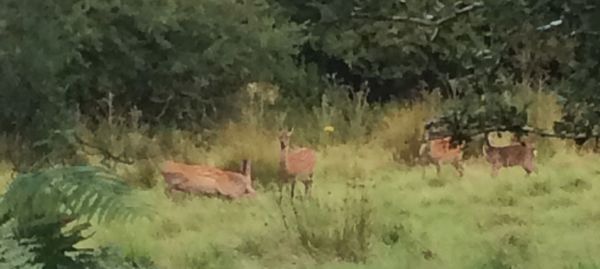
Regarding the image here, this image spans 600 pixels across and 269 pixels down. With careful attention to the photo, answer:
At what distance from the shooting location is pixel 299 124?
358cm

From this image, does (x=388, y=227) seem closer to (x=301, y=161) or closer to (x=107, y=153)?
(x=301, y=161)

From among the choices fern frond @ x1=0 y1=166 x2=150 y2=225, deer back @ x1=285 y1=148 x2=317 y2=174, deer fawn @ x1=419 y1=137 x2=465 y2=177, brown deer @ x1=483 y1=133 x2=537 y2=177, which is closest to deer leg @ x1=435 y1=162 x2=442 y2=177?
deer fawn @ x1=419 y1=137 x2=465 y2=177

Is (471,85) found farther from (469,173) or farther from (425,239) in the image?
(469,173)

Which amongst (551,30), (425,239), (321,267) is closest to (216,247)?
(321,267)

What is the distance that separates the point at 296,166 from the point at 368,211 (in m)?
0.39

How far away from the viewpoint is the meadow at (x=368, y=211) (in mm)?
2439

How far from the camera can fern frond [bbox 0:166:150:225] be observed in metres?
1.24

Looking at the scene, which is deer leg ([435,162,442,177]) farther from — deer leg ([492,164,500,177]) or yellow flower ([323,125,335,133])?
yellow flower ([323,125,335,133])

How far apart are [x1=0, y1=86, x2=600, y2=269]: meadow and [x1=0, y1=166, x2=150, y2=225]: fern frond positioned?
833mm

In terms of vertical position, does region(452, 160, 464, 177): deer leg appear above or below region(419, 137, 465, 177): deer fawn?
below

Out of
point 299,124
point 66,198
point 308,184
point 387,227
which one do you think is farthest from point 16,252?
point 299,124

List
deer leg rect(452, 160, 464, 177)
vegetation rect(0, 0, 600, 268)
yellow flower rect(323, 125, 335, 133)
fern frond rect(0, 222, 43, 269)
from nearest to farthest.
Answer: fern frond rect(0, 222, 43, 269) < vegetation rect(0, 0, 600, 268) < deer leg rect(452, 160, 464, 177) < yellow flower rect(323, 125, 335, 133)

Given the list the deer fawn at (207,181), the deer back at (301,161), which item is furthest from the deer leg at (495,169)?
the deer fawn at (207,181)

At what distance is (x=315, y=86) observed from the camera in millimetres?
4191
